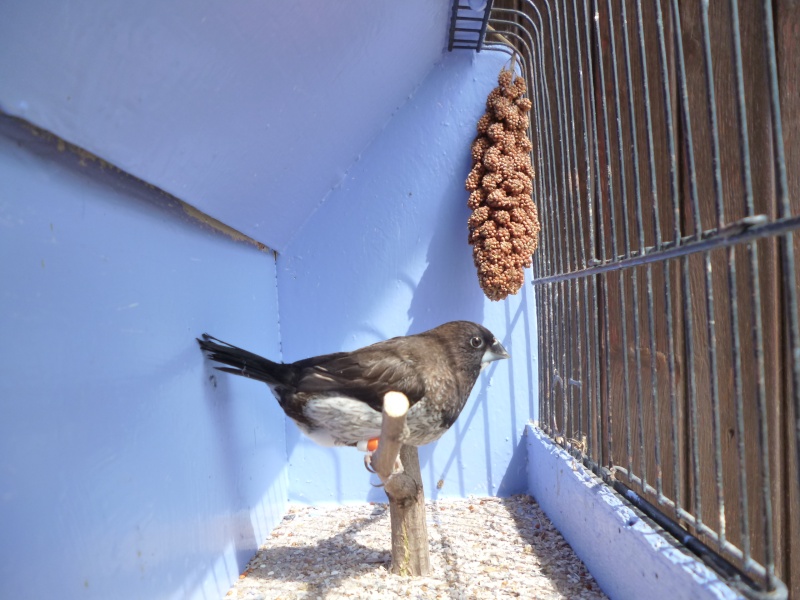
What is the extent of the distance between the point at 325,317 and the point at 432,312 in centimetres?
56

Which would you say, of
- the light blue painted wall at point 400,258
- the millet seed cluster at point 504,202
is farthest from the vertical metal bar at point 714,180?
the light blue painted wall at point 400,258

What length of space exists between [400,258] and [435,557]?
4.70ft

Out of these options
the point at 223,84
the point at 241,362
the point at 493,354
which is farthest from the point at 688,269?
the point at 241,362

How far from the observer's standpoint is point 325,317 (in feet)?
9.96

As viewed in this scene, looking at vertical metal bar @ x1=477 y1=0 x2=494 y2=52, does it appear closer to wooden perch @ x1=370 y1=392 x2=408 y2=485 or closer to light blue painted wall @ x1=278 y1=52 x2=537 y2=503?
light blue painted wall @ x1=278 y1=52 x2=537 y2=503

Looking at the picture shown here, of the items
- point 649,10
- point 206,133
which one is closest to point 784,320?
point 649,10

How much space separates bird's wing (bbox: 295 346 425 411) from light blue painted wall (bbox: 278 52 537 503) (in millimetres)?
842

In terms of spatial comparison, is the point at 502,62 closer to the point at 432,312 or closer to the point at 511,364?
the point at 432,312

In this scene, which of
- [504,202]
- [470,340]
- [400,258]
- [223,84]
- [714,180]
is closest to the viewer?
[714,180]

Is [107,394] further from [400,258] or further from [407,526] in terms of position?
[400,258]

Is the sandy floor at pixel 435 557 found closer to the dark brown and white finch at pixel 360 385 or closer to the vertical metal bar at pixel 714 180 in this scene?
the dark brown and white finch at pixel 360 385

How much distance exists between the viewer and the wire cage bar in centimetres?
133

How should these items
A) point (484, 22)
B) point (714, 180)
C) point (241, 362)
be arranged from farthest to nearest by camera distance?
point (484, 22) < point (241, 362) < point (714, 180)

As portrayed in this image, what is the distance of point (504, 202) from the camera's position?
259 centimetres
